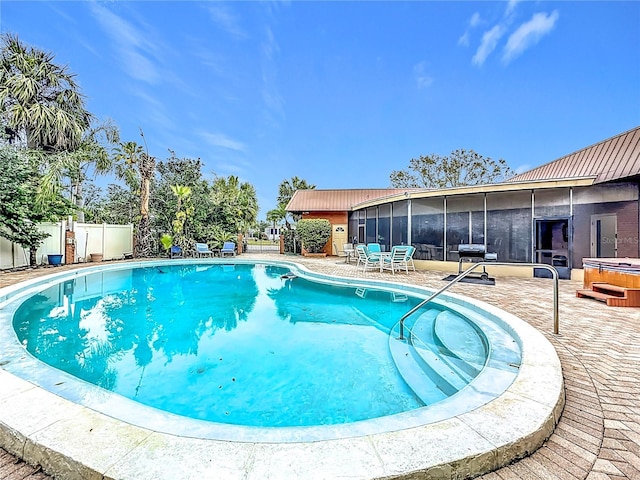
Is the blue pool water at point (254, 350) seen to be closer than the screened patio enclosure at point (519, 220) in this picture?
Yes

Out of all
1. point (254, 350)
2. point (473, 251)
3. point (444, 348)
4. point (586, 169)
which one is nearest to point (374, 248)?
point (473, 251)

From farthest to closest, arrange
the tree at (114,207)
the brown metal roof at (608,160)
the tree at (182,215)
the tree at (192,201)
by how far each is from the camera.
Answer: the tree at (114,207) < the tree at (192,201) < the tree at (182,215) < the brown metal roof at (608,160)

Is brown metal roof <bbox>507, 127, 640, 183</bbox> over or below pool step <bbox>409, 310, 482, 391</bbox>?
over

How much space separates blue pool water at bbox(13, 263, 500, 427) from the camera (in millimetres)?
3201

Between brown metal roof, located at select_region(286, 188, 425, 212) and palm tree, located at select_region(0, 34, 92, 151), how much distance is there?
1095 centimetres

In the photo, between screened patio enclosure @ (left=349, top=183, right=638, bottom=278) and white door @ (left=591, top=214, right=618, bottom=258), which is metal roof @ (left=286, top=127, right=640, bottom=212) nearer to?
screened patio enclosure @ (left=349, top=183, right=638, bottom=278)

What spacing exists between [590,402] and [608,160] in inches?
385

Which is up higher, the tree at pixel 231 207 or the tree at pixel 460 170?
A: the tree at pixel 460 170

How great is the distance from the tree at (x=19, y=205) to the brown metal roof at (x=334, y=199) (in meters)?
10.6

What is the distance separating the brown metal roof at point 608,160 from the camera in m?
8.19

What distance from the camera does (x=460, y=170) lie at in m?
27.8

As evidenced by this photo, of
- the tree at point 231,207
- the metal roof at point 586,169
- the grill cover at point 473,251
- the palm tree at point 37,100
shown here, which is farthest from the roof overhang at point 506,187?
the palm tree at point 37,100

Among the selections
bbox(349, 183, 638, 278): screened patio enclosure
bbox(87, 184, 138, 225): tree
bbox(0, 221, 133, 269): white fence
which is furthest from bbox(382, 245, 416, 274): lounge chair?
bbox(87, 184, 138, 225): tree

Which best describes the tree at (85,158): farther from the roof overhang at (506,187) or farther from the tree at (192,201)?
the roof overhang at (506,187)
